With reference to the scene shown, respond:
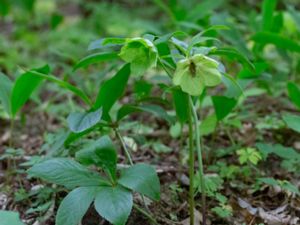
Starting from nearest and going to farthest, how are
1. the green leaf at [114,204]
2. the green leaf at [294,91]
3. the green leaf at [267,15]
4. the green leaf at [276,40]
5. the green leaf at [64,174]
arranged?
1. the green leaf at [114,204]
2. the green leaf at [64,174]
3. the green leaf at [294,91]
4. the green leaf at [276,40]
5. the green leaf at [267,15]

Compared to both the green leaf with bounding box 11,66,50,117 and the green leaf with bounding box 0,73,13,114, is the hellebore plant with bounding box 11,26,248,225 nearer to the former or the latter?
the green leaf with bounding box 11,66,50,117

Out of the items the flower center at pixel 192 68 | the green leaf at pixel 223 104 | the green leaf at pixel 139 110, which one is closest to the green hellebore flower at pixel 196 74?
the flower center at pixel 192 68

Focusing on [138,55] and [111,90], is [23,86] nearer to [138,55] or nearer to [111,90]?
[111,90]

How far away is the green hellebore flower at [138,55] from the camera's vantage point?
1.17 metres

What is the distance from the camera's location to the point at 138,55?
1.20 m

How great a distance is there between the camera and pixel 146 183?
3.97 ft

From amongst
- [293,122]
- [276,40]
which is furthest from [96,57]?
[276,40]

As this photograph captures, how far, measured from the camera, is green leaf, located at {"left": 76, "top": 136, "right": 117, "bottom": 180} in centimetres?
131

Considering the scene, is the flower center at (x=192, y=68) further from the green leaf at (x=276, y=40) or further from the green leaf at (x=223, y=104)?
Result: the green leaf at (x=276, y=40)

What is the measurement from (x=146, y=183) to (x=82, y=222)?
1.00ft

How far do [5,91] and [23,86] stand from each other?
0.43ft

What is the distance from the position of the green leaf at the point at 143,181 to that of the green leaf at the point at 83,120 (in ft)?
0.56

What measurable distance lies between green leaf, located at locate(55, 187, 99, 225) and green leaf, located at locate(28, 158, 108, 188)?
0.04 metres

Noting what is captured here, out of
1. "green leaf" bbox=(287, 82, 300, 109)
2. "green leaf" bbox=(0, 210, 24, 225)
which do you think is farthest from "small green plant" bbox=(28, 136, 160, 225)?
"green leaf" bbox=(287, 82, 300, 109)
